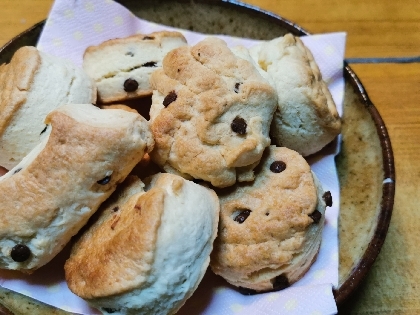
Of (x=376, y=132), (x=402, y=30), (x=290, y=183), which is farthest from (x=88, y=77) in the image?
(x=402, y=30)

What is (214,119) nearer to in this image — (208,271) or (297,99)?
(297,99)

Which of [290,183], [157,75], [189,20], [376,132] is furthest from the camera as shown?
[189,20]

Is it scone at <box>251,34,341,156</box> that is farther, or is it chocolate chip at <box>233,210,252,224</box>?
scone at <box>251,34,341,156</box>

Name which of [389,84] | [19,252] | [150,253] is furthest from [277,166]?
[389,84]

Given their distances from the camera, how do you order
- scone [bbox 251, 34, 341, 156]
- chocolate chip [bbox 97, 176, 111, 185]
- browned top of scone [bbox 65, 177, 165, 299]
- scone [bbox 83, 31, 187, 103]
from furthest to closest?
scone [bbox 83, 31, 187, 103], scone [bbox 251, 34, 341, 156], chocolate chip [bbox 97, 176, 111, 185], browned top of scone [bbox 65, 177, 165, 299]

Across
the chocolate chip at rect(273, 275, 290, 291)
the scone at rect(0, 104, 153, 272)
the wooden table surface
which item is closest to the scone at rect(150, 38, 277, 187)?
the scone at rect(0, 104, 153, 272)

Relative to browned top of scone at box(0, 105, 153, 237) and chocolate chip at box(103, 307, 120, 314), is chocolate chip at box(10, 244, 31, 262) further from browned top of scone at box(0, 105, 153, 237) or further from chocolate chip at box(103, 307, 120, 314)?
chocolate chip at box(103, 307, 120, 314)

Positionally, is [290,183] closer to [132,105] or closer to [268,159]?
[268,159]
